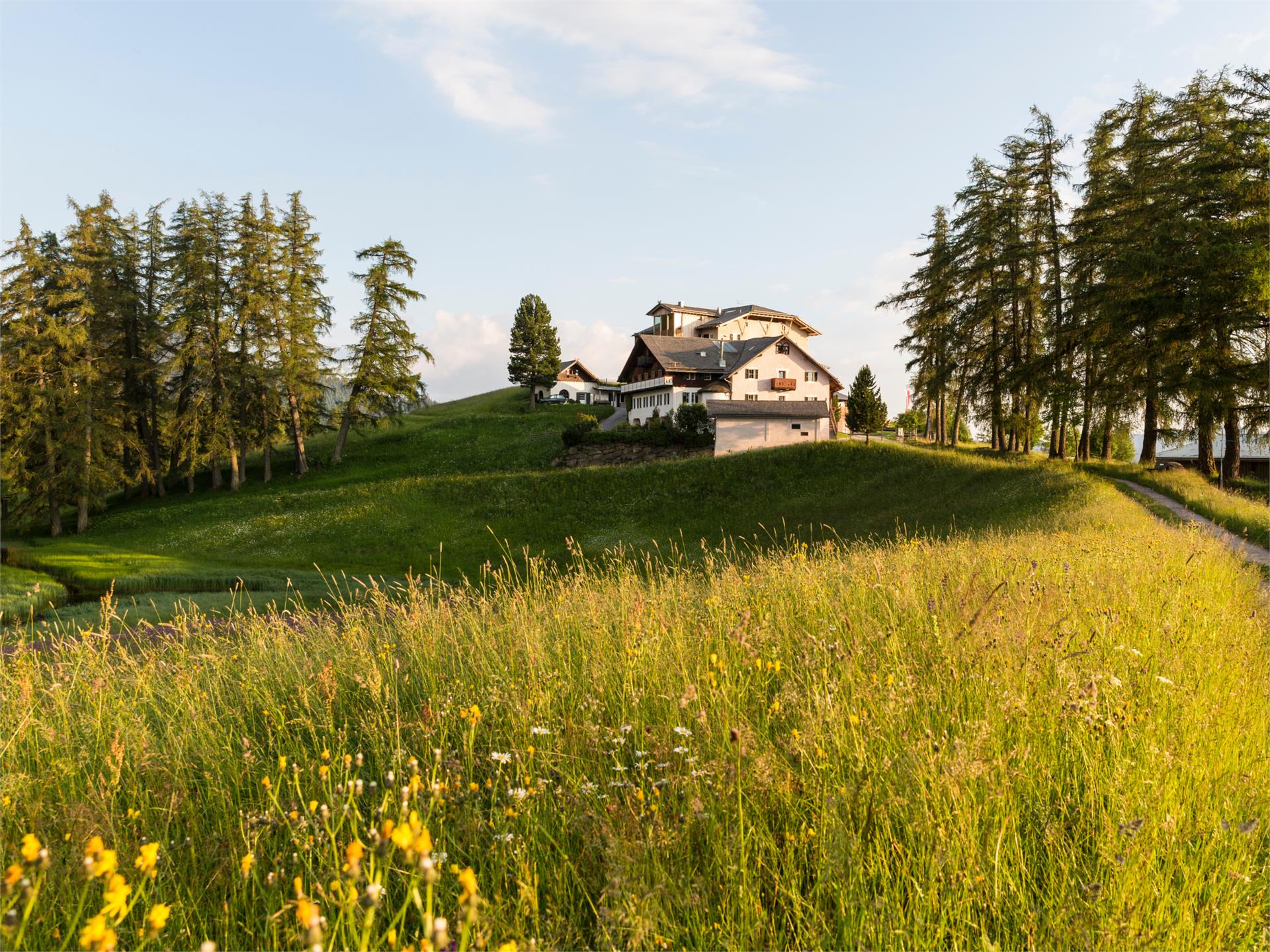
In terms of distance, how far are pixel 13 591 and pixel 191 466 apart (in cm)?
2521

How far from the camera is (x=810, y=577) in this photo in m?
7.06

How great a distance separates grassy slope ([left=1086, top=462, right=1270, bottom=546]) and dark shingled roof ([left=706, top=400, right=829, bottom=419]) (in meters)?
20.6

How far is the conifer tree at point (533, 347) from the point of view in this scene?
8131 cm

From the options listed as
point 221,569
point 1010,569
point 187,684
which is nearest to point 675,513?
point 221,569

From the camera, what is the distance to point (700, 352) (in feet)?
238

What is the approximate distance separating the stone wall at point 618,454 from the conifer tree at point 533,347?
82.9 ft

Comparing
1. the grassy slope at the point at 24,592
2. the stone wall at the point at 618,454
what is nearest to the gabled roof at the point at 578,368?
the stone wall at the point at 618,454

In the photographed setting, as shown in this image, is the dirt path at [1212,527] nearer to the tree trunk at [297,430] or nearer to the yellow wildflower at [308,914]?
the yellow wildflower at [308,914]

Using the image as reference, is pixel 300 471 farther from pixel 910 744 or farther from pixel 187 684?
pixel 910 744

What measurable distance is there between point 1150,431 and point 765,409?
24299mm

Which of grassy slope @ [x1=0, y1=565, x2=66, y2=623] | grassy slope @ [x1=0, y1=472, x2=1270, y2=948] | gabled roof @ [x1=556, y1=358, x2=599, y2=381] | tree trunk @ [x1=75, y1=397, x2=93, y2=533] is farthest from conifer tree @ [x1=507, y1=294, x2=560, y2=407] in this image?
grassy slope @ [x1=0, y1=472, x2=1270, y2=948]

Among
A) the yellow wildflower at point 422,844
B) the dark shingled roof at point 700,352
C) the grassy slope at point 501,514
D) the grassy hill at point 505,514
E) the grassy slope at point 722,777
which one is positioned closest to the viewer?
the yellow wildflower at point 422,844

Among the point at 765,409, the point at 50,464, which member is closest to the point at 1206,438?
the point at 765,409

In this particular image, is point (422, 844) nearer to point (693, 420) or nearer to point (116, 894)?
point (116, 894)
